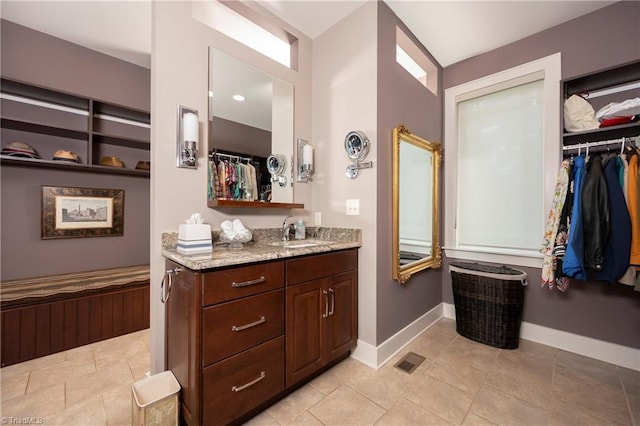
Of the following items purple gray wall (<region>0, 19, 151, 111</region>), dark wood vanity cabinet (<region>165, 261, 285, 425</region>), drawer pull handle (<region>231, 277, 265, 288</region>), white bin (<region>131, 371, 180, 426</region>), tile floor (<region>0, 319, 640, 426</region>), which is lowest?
tile floor (<region>0, 319, 640, 426</region>)

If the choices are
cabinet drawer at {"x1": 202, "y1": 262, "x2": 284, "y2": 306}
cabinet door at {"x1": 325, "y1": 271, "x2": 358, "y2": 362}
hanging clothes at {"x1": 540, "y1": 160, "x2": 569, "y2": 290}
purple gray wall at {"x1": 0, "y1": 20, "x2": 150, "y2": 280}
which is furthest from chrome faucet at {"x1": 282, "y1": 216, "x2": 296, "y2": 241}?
hanging clothes at {"x1": 540, "y1": 160, "x2": 569, "y2": 290}

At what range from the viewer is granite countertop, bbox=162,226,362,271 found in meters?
1.28

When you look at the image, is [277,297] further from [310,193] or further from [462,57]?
[462,57]

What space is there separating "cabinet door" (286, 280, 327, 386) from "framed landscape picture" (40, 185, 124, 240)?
7.87 feet

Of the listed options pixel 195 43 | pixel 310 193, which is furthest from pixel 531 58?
pixel 195 43

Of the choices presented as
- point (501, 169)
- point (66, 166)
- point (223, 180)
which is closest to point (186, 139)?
point (223, 180)

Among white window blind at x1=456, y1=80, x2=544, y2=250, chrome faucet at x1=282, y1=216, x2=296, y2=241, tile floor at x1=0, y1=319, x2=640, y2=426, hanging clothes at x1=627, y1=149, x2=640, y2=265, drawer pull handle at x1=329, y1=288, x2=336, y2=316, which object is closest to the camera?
tile floor at x1=0, y1=319, x2=640, y2=426

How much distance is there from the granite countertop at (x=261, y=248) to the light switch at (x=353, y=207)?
0.44ft

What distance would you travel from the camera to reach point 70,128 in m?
2.47

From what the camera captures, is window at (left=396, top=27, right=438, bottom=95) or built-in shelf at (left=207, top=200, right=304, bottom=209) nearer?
built-in shelf at (left=207, top=200, right=304, bottom=209)

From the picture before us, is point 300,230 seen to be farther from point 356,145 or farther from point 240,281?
point 240,281

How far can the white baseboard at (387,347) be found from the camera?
197 cm

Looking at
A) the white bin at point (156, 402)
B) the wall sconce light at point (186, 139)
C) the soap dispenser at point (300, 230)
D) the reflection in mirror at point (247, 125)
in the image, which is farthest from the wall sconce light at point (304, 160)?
the white bin at point (156, 402)

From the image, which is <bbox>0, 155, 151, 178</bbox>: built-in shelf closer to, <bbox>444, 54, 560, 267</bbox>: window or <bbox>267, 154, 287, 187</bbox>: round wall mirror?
<bbox>267, 154, 287, 187</bbox>: round wall mirror
